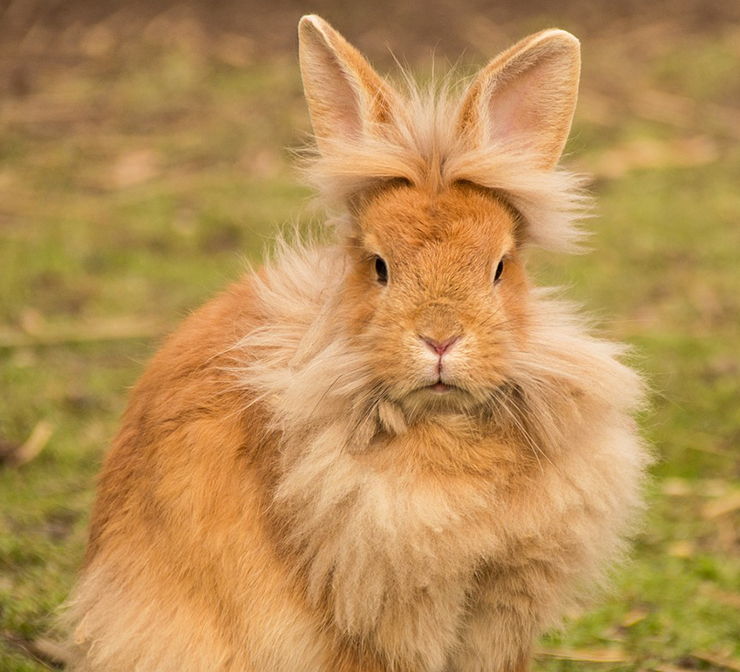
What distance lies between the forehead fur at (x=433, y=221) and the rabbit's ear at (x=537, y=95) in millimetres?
185

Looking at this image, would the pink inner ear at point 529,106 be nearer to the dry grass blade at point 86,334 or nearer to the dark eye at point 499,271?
the dark eye at point 499,271

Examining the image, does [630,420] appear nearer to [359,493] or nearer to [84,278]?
[359,493]

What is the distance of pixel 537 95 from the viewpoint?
2.80m

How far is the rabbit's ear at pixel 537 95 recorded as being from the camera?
9.00 feet

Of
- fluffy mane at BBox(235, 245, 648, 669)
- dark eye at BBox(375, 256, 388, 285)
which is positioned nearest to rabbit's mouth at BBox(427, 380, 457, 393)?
fluffy mane at BBox(235, 245, 648, 669)

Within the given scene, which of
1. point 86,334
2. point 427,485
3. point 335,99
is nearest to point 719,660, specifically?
point 427,485

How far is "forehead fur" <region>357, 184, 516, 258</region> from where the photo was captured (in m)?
2.56

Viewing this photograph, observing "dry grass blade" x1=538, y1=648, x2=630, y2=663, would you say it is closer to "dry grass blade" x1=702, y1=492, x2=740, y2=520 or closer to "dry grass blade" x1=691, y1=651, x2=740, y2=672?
"dry grass blade" x1=691, y1=651, x2=740, y2=672

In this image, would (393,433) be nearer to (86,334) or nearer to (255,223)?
(86,334)

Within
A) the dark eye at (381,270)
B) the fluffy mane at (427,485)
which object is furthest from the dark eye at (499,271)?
the dark eye at (381,270)

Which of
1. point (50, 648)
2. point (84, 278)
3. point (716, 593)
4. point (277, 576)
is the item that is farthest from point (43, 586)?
point (84, 278)

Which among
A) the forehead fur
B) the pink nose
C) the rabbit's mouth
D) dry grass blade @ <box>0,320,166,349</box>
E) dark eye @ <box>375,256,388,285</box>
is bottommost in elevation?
dry grass blade @ <box>0,320,166,349</box>

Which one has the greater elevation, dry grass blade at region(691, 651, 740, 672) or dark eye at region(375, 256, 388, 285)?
dark eye at region(375, 256, 388, 285)

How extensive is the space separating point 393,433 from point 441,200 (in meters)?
A: 0.47
